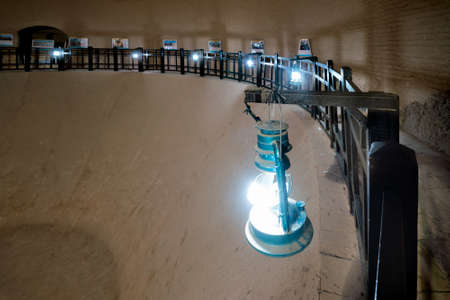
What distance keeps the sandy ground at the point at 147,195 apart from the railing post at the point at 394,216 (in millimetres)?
912

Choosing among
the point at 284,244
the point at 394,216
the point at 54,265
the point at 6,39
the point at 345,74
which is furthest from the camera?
the point at 6,39

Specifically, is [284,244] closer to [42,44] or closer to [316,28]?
[316,28]

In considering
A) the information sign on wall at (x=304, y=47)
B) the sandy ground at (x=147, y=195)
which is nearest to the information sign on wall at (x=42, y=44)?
the sandy ground at (x=147, y=195)

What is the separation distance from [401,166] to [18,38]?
1603 cm

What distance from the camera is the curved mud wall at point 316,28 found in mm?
3990

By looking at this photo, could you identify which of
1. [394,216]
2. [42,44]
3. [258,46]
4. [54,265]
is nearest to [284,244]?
[394,216]

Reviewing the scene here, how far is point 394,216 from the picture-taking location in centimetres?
112

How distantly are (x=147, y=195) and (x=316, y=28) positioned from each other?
7689 mm

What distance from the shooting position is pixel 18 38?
40.5ft

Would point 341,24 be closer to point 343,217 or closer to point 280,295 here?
point 343,217

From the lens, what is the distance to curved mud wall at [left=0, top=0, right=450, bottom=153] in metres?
3.99

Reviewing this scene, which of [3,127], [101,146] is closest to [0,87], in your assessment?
[3,127]

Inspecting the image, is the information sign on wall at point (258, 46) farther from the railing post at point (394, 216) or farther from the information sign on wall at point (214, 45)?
the railing post at point (394, 216)

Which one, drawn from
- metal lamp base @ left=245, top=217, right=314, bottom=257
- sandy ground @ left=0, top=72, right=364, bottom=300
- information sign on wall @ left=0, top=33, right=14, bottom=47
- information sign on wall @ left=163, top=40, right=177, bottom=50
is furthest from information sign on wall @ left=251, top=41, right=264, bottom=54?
information sign on wall @ left=0, top=33, right=14, bottom=47
